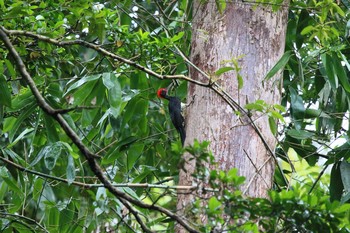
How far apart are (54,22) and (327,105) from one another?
1597 mm

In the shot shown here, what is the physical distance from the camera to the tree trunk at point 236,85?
306 cm

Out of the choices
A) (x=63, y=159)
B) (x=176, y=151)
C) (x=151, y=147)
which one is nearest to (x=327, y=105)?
(x=151, y=147)

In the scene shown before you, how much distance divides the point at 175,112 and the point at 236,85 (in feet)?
1.59

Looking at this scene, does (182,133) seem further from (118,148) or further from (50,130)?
(50,130)

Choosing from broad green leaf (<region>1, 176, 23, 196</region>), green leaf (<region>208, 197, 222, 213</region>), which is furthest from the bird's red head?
green leaf (<region>208, 197, 222, 213</region>)

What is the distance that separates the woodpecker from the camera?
11.5 ft

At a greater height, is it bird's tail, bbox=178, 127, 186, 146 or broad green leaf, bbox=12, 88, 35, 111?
broad green leaf, bbox=12, 88, 35, 111

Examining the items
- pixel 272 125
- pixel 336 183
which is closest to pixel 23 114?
pixel 272 125

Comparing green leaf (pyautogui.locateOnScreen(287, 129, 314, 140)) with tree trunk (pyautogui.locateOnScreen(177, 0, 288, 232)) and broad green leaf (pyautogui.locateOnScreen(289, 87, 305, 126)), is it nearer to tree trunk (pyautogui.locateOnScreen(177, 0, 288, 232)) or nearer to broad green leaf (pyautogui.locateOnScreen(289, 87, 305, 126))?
broad green leaf (pyautogui.locateOnScreen(289, 87, 305, 126))

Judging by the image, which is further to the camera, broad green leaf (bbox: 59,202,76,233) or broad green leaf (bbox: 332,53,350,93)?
broad green leaf (bbox: 59,202,76,233)

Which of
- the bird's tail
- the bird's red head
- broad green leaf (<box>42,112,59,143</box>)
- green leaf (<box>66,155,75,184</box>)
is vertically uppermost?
the bird's red head

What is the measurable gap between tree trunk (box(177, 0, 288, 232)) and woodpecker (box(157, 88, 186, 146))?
0.73 ft

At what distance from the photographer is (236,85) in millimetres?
3170

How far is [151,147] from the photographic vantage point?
13.8 ft
